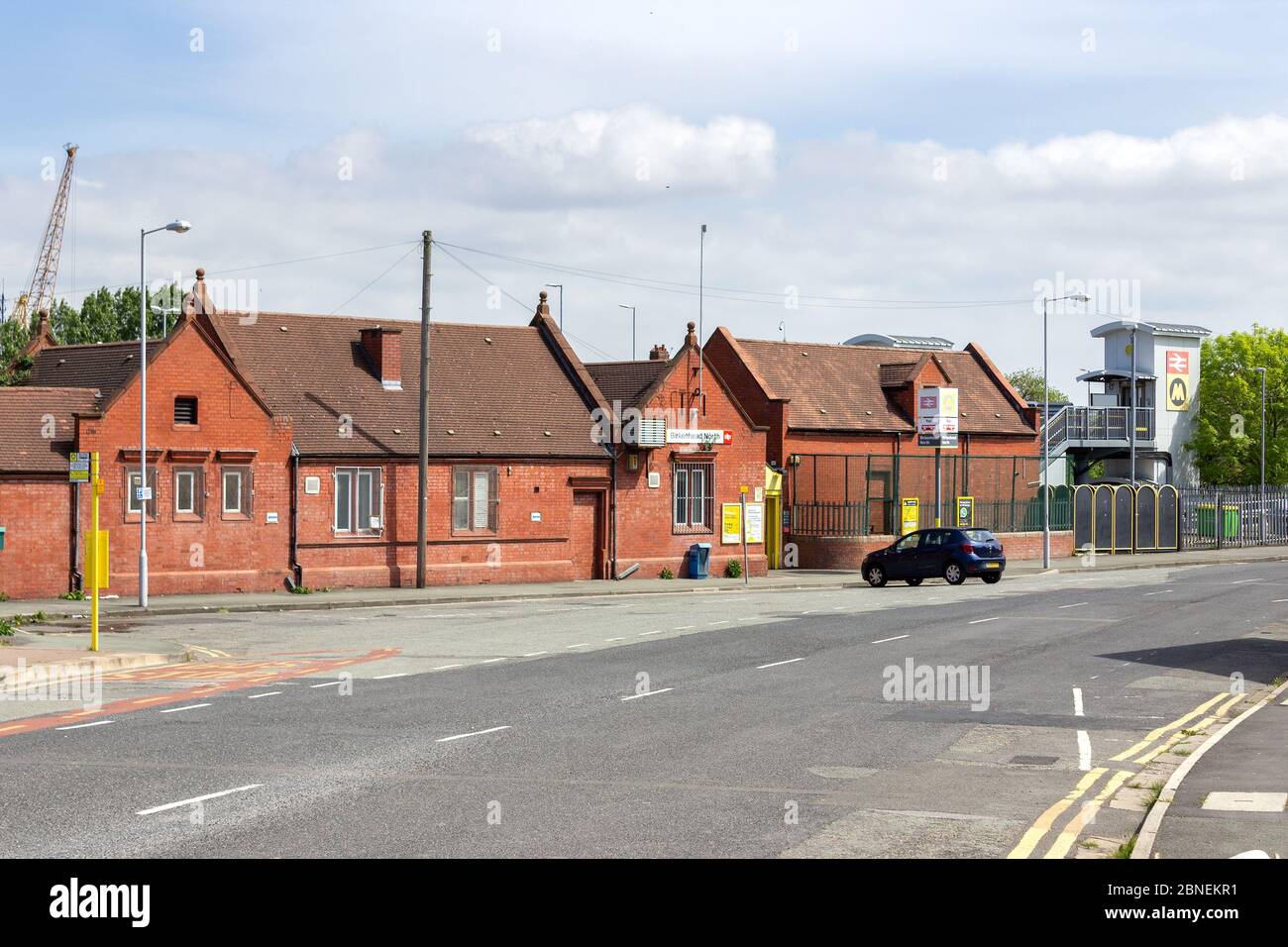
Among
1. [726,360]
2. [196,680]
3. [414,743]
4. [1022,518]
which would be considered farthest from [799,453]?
[414,743]

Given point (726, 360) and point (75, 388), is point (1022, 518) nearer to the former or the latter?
point (726, 360)

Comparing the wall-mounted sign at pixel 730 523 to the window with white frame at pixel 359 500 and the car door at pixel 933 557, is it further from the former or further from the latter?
the window with white frame at pixel 359 500

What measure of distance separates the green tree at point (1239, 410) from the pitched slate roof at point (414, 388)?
54330 mm


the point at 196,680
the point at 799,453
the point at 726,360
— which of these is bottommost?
the point at 196,680

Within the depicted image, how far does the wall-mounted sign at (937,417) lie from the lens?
185ft

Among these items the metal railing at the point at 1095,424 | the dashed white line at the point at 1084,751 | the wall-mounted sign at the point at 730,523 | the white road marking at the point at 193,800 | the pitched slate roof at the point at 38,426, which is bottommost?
the dashed white line at the point at 1084,751

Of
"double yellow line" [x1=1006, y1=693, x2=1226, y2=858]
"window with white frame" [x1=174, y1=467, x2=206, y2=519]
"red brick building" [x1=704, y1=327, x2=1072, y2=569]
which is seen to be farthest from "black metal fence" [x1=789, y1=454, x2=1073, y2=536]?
"double yellow line" [x1=1006, y1=693, x2=1226, y2=858]

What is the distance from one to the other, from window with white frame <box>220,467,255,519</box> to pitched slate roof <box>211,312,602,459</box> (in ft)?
5.82

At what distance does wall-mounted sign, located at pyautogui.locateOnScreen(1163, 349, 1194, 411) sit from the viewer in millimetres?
86500

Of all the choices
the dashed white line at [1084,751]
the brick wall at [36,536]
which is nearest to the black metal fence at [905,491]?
the brick wall at [36,536]

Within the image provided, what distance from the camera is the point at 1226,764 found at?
1395cm
